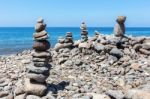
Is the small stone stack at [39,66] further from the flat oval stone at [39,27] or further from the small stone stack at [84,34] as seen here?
the small stone stack at [84,34]

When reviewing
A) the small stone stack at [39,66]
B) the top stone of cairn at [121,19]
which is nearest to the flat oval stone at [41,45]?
the small stone stack at [39,66]

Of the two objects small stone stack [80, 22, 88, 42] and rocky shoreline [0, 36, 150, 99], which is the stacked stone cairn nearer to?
rocky shoreline [0, 36, 150, 99]

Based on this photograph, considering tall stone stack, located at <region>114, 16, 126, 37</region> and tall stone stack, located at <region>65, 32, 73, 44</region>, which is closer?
tall stone stack, located at <region>114, 16, 126, 37</region>

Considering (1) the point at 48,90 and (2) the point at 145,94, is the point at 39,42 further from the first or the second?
(2) the point at 145,94

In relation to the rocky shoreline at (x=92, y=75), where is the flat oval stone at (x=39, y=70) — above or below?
above

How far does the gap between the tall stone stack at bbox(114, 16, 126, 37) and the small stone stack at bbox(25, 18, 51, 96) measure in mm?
8123

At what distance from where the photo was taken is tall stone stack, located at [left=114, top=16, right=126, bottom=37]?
26.2 metres

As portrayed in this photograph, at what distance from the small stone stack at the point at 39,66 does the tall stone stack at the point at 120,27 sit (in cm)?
812

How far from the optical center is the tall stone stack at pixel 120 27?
26188mm

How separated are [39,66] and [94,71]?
4.46 m

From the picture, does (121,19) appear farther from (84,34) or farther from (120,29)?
(84,34)

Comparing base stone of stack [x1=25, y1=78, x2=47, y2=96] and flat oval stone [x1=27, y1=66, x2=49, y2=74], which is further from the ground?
flat oval stone [x1=27, y1=66, x2=49, y2=74]

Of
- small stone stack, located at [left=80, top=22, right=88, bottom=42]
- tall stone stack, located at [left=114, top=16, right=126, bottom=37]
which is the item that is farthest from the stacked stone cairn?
small stone stack, located at [left=80, top=22, right=88, bottom=42]

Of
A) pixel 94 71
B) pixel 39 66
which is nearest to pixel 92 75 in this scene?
pixel 94 71
